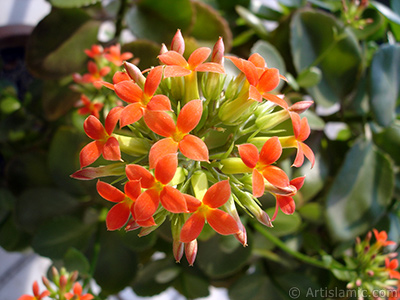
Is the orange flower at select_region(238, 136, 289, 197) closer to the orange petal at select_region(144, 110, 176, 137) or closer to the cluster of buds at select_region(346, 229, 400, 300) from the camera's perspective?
the orange petal at select_region(144, 110, 176, 137)

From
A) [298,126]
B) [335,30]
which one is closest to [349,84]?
[335,30]

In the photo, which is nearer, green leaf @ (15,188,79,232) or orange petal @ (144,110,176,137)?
orange petal @ (144,110,176,137)

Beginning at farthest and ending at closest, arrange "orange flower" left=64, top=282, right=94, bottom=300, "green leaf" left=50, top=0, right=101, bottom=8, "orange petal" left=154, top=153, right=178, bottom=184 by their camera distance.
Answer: "green leaf" left=50, top=0, right=101, bottom=8
"orange flower" left=64, top=282, right=94, bottom=300
"orange petal" left=154, top=153, right=178, bottom=184

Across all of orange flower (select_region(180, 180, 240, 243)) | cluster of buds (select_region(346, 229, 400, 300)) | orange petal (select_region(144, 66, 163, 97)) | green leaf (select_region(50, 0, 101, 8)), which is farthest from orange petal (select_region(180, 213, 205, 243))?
green leaf (select_region(50, 0, 101, 8))

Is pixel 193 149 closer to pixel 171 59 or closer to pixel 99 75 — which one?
pixel 171 59

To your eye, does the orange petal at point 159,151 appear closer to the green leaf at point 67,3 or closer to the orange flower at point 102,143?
the orange flower at point 102,143

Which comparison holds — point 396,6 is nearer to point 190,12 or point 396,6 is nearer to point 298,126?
point 190,12
